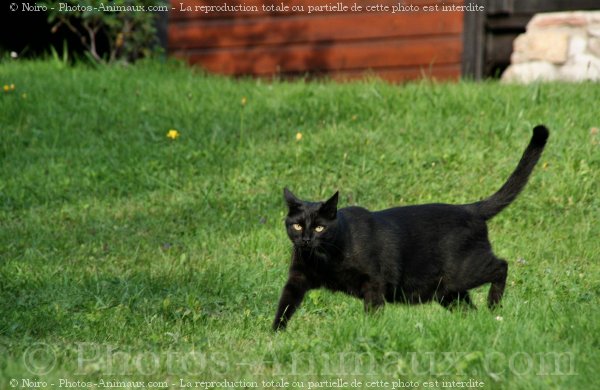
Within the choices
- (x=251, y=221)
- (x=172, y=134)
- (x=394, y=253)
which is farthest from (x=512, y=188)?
(x=172, y=134)

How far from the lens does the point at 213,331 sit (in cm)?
538

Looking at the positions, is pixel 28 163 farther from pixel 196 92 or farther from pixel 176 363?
pixel 176 363

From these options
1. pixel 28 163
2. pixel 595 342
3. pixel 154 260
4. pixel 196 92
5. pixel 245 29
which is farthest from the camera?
pixel 245 29

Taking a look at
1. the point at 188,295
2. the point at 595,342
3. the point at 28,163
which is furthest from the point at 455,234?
the point at 28,163

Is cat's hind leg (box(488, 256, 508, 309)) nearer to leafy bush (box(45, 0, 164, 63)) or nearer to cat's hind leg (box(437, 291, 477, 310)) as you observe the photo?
cat's hind leg (box(437, 291, 477, 310))

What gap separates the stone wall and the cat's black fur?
5528 mm

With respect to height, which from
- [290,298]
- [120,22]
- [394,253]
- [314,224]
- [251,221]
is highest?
[120,22]

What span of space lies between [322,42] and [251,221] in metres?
4.61

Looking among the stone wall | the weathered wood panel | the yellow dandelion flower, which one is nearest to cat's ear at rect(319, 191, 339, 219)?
the yellow dandelion flower

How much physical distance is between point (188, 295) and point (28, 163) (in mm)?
3775

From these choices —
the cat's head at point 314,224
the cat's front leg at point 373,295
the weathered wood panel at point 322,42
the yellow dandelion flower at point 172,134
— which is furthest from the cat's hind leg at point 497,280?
the weathered wood panel at point 322,42

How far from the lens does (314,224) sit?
5.23 metres

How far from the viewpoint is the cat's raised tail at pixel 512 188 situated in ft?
18.7

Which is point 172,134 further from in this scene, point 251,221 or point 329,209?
point 329,209
